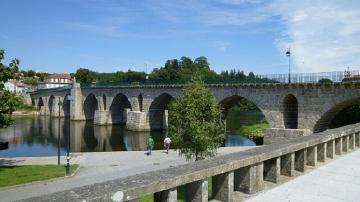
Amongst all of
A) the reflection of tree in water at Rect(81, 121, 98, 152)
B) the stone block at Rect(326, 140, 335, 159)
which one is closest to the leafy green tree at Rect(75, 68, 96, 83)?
the reflection of tree in water at Rect(81, 121, 98, 152)

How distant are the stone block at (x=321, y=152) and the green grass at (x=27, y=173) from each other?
651 inches

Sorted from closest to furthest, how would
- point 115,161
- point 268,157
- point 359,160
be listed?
point 268,157 → point 359,160 → point 115,161

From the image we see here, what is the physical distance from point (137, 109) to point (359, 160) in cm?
6425

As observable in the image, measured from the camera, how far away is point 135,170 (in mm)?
24672

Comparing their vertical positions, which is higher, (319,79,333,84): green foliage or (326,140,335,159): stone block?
(319,79,333,84): green foliage

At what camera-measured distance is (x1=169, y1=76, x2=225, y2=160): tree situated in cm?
2348

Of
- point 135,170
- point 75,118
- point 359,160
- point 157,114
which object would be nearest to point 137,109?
point 157,114

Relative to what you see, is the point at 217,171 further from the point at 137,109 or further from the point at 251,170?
the point at 137,109

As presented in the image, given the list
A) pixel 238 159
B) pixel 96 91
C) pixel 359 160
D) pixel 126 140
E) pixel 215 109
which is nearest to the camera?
pixel 238 159

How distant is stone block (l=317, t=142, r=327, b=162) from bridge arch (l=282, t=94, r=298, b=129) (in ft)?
110

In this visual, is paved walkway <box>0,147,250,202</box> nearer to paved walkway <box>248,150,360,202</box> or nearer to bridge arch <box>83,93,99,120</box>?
paved walkway <box>248,150,360,202</box>

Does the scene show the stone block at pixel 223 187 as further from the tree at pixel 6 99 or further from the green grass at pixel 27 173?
the tree at pixel 6 99

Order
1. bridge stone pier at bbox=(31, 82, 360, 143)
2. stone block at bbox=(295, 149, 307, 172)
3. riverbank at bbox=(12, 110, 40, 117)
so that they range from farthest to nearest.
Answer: riverbank at bbox=(12, 110, 40, 117)
bridge stone pier at bbox=(31, 82, 360, 143)
stone block at bbox=(295, 149, 307, 172)

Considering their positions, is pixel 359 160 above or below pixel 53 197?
below
